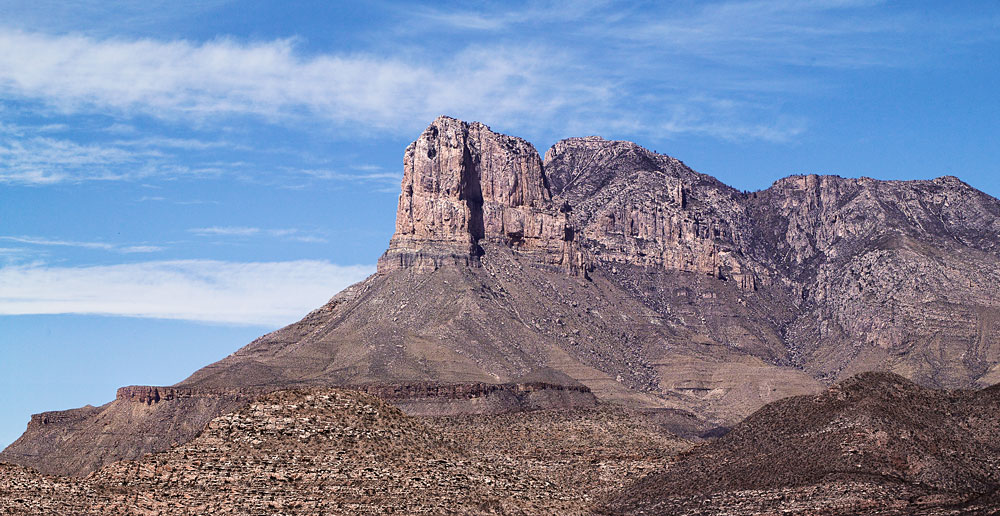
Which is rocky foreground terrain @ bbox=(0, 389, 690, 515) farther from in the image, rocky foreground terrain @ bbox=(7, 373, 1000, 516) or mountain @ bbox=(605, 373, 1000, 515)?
mountain @ bbox=(605, 373, 1000, 515)

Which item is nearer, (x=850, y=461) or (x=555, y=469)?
(x=850, y=461)

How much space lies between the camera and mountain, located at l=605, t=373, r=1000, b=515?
275ft

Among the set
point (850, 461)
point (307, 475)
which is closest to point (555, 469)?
point (850, 461)

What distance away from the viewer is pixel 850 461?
287 ft

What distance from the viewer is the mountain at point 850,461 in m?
83.7

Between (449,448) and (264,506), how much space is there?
15813 millimetres

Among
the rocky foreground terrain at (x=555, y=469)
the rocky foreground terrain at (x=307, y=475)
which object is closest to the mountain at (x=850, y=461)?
the rocky foreground terrain at (x=555, y=469)

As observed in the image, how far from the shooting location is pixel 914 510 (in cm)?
8006

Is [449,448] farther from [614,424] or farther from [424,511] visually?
[614,424]

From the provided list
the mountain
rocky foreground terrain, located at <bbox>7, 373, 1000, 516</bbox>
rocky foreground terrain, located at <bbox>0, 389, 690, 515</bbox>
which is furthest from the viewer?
the mountain

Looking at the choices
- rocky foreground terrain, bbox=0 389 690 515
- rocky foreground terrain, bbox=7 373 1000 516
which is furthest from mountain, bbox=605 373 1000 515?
rocky foreground terrain, bbox=0 389 690 515

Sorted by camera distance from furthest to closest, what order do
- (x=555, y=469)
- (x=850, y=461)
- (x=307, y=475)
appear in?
(x=555, y=469) → (x=850, y=461) → (x=307, y=475)

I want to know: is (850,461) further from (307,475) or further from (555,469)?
(307,475)

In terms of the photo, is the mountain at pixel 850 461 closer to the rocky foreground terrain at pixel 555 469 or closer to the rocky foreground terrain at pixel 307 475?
the rocky foreground terrain at pixel 555 469
